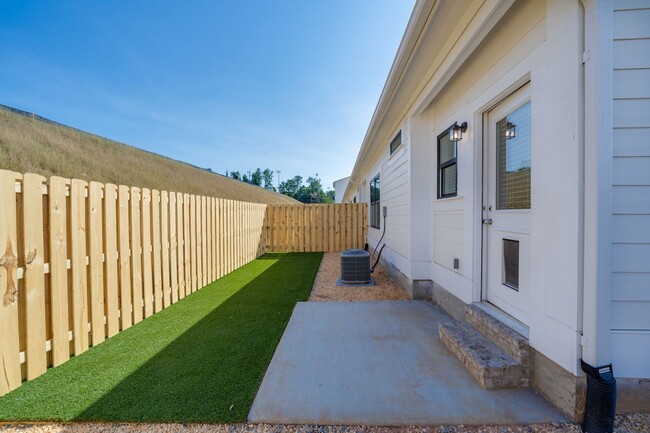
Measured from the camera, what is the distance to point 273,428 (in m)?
1.67

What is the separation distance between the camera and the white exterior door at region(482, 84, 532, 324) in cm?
226

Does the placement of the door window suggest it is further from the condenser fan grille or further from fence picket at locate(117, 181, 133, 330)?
fence picket at locate(117, 181, 133, 330)

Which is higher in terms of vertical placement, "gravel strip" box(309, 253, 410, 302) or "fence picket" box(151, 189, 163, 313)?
"fence picket" box(151, 189, 163, 313)

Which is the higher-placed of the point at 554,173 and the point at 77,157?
the point at 77,157

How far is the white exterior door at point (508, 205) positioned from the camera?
2264 millimetres

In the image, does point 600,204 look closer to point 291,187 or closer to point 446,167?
point 446,167

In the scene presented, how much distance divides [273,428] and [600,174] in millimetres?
2437

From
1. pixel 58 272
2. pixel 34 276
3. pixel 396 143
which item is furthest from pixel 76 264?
pixel 396 143

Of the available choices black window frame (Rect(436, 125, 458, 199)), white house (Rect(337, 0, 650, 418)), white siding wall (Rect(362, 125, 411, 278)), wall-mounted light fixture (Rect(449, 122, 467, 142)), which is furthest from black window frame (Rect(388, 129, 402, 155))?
wall-mounted light fixture (Rect(449, 122, 467, 142))

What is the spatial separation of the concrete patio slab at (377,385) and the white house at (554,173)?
43 cm

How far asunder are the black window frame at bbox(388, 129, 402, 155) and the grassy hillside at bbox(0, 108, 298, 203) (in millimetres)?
13539

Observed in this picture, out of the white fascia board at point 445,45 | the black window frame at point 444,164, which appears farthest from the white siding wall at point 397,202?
the white fascia board at point 445,45

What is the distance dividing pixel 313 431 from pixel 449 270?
101 inches

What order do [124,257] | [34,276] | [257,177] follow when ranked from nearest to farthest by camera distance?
[34,276] < [124,257] < [257,177]
